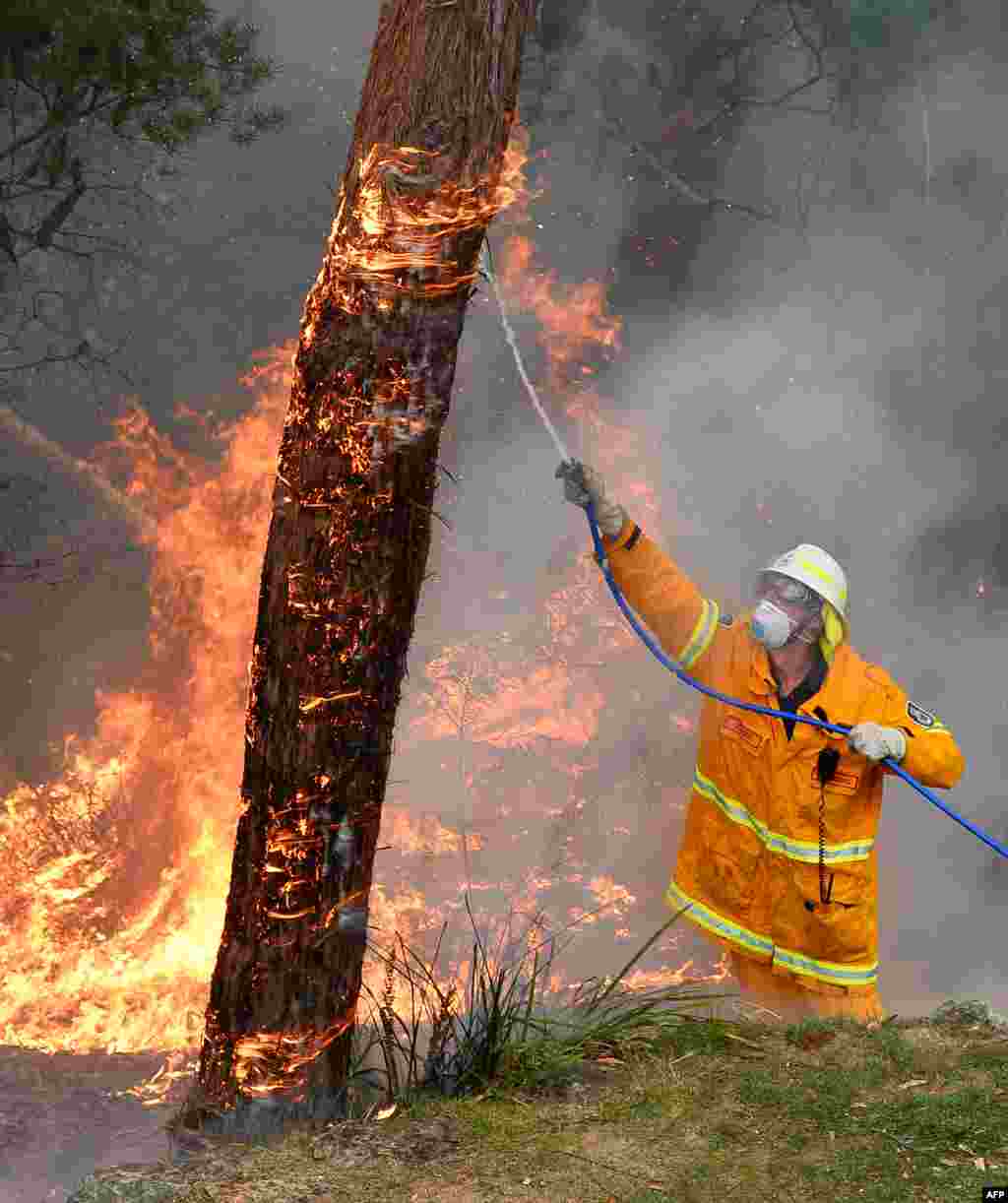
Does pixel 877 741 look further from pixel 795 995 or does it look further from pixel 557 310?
pixel 557 310

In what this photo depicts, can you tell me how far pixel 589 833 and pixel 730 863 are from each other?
16.8 ft

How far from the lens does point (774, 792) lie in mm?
4766

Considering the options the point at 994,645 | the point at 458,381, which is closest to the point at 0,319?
the point at 458,381

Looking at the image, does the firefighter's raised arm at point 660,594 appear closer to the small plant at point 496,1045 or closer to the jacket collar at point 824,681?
the jacket collar at point 824,681

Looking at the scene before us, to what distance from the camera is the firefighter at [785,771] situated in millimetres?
4695

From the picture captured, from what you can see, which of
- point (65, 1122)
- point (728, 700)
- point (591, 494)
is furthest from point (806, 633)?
point (65, 1122)

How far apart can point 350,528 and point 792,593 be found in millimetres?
2038

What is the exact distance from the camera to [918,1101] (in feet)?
11.1

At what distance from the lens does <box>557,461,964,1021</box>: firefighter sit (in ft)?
15.4

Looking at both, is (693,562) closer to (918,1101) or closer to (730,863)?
(730,863)

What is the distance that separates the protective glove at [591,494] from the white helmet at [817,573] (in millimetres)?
636

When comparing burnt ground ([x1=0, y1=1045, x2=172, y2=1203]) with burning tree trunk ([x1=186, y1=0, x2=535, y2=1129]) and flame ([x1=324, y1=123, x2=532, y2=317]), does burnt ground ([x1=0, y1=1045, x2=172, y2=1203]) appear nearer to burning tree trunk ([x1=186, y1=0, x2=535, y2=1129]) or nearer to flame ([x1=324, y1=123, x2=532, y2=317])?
burning tree trunk ([x1=186, y1=0, x2=535, y2=1129])

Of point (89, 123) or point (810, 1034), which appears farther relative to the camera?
point (89, 123)

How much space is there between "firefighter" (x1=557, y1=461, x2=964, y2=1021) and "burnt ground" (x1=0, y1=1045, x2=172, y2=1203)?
2.11 meters
